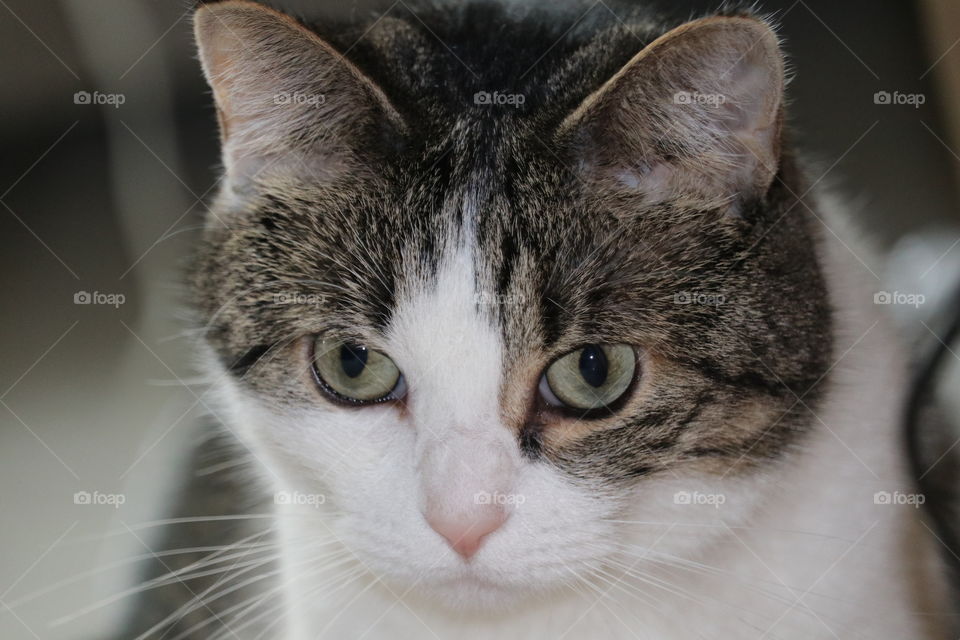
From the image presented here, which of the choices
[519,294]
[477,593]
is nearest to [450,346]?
[519,294]

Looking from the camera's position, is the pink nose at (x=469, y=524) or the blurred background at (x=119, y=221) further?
the blurred background at (x=119, y=221)

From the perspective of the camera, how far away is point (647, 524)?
646 mm

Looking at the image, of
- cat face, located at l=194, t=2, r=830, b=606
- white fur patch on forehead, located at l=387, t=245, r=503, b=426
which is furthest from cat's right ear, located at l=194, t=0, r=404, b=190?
white fur patch on forehead, located at l=387, t=245, r=503, b=426

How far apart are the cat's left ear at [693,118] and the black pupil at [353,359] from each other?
0.78 feet

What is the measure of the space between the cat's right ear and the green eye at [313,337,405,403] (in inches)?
5.9

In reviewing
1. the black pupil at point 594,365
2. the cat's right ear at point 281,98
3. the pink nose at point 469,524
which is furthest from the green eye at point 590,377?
the cat's right ear at point 281,98

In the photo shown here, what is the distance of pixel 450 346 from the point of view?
603 mm

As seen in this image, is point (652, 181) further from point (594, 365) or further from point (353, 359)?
point (353, 359)

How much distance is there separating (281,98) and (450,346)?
253 millimetres

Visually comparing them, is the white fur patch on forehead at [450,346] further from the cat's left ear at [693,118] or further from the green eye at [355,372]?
the cat's left ear at [693,118]

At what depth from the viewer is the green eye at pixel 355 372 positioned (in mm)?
642

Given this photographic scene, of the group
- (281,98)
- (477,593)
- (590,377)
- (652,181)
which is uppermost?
(281,98)

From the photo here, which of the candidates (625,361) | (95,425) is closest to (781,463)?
(625,361)

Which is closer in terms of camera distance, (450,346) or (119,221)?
(450,346)
